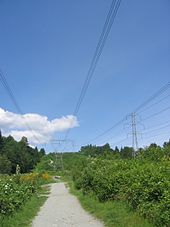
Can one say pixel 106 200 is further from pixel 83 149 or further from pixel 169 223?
pixel 83 149

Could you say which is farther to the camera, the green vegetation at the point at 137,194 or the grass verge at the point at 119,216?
the grass verge at the point at 119,216

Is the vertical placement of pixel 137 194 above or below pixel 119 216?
above

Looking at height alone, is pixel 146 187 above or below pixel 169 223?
above

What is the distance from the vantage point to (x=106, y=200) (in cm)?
2223

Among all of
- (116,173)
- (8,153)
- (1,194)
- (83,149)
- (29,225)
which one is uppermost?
(83,149)

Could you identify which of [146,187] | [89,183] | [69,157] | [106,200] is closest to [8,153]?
[69,157]

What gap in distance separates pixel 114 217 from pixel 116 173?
17.3 feet

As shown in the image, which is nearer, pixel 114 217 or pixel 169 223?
pixel 169 223

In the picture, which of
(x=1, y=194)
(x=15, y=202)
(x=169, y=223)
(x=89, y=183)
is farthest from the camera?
(x=89, y=183)

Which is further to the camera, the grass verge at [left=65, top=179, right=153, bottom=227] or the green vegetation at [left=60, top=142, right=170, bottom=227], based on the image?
the grass verge at [left=65, top=179, right=153, bottom=227]

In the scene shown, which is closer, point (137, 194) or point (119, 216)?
point (137, 194)

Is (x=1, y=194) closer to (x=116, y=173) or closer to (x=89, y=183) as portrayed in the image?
(x=116, y=173)

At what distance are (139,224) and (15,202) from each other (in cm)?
817

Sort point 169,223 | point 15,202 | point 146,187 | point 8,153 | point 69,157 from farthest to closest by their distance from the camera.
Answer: point 69,157, point 8,153, point 15,202, point 146,187, point 169,223
